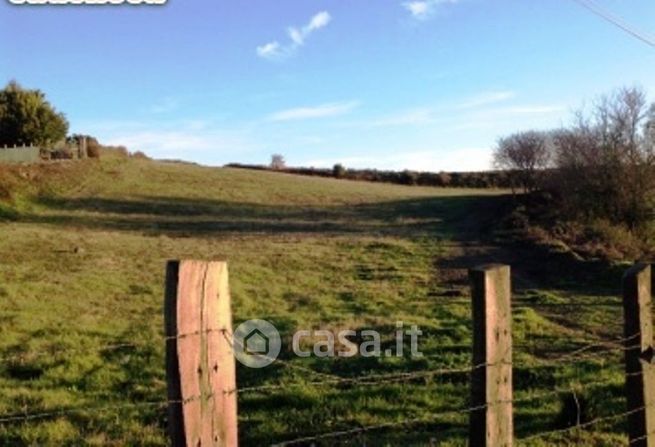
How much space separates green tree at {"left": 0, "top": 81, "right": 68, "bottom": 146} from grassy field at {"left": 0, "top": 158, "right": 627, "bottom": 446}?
29.2 feet

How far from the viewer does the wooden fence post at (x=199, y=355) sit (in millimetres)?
2982

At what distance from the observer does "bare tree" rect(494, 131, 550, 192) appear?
1556 inches

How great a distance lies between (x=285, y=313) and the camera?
13875 millimetres

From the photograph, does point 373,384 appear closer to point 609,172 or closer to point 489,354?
point 489,354

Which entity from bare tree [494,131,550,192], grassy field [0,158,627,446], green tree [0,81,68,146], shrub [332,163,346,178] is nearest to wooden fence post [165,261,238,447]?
grassy field [0,158,627,446]

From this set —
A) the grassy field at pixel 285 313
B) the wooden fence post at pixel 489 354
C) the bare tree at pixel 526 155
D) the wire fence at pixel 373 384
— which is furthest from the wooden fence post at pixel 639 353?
the bare tree at pixel 526 155

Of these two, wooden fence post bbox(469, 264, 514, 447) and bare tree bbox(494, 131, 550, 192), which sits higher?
bare tree bbox(494, 131, 550, 192)

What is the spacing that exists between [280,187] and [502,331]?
4440 centimetres

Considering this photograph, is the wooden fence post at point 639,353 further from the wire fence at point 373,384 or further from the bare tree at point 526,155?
the bare tree at point 526,155

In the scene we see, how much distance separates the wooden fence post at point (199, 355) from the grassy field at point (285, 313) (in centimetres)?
323

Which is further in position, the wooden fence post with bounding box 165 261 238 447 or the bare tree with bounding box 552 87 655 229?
the bare tree with bounding box 552 87 655 229

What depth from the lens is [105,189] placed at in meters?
39.1

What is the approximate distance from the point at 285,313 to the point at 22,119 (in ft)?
119

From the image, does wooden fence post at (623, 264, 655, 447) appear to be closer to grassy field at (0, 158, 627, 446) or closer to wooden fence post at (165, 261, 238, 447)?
grassy field at (0, 158, 627, 446)
